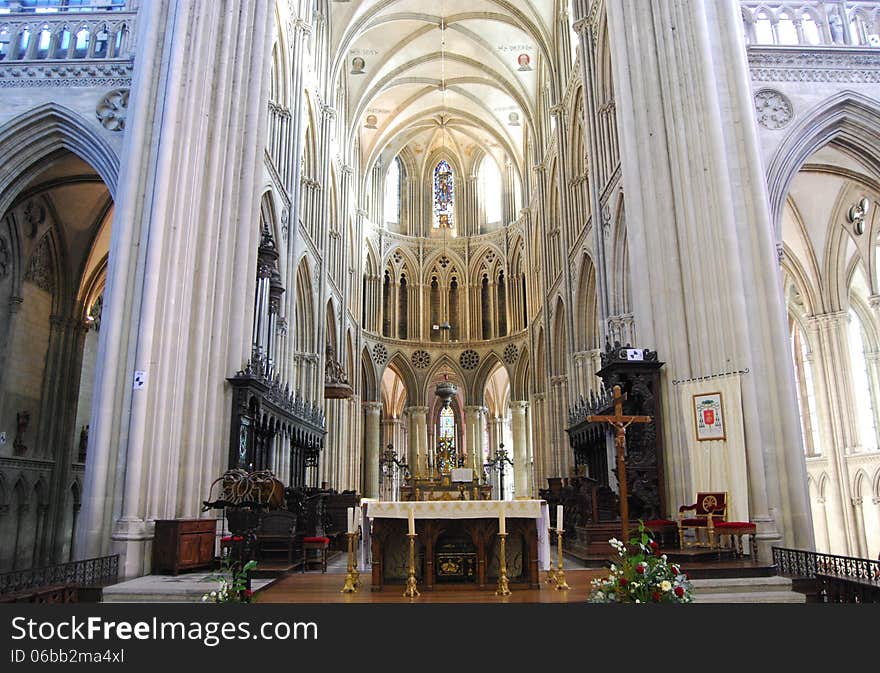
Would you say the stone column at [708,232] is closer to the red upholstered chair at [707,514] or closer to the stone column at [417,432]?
the red upholstered chair at [707,514]

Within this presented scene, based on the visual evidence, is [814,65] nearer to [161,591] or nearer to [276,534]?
[276,534]

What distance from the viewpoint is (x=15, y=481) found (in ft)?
56.1

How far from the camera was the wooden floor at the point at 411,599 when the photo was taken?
25.4 feet

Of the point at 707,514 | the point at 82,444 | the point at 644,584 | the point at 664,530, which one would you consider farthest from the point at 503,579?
the point at 82,444

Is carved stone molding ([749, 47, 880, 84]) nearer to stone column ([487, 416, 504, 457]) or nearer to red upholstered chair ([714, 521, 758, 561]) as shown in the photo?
red upholstered chair ([714, 521, 758, 561])

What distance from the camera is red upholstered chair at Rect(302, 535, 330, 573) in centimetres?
1242

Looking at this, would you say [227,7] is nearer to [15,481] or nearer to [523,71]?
[15,481]

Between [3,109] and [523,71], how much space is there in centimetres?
2291

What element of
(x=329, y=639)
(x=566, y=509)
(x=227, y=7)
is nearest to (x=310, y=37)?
(x=227, y=7)

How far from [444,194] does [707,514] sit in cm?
3164

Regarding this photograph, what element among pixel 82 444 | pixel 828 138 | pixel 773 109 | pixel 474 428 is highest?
pixel 773 109

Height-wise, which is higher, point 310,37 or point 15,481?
point 310,37

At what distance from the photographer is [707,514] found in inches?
472

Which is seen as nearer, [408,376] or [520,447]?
[520,447]
